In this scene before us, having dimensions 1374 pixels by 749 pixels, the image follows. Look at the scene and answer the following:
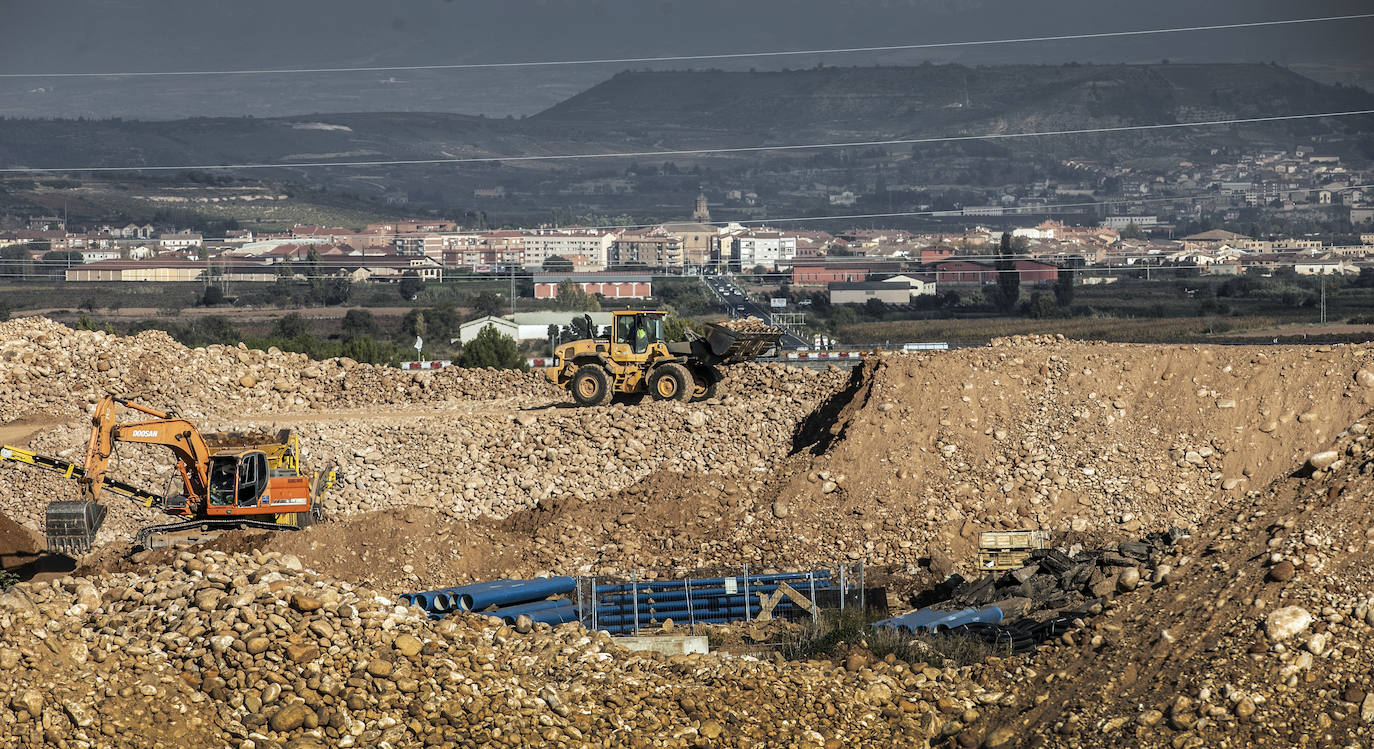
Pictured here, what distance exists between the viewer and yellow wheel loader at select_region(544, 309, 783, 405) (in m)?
27.0

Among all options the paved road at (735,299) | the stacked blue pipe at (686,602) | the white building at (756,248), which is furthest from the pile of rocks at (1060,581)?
the white building at (756,248)

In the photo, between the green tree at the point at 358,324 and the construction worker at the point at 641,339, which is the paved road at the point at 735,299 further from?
the construction worker at the point at 641,339

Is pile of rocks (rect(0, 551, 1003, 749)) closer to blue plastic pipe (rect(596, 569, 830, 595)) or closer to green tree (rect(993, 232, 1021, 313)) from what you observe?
blue plastic pipe (rect(596, 569, 830, 595))

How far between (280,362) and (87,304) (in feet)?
242

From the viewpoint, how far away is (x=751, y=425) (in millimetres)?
24703

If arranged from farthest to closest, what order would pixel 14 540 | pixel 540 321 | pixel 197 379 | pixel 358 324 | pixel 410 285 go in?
1. pixel 410 285
2. pixel 358 324
3. pixel 540 321
4. pixel 197 379
5. pixel 14 540

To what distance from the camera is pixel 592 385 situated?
90.5 ft

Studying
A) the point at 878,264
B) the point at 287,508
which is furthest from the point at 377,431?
the point at 878,264

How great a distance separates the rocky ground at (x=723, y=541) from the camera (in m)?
12.1

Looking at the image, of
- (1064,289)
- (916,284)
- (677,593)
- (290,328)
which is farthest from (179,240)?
(677,593)

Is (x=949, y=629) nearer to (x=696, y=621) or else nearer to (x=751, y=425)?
(x=696, y=621)

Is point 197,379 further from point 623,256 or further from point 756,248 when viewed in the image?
point 623,256

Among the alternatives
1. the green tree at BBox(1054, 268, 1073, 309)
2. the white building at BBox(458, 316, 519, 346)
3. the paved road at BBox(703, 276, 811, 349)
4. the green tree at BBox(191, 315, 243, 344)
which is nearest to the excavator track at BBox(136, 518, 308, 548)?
the green tree at BBox(191, 315, 243, 344)

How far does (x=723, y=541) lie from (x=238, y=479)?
6.48 metres
